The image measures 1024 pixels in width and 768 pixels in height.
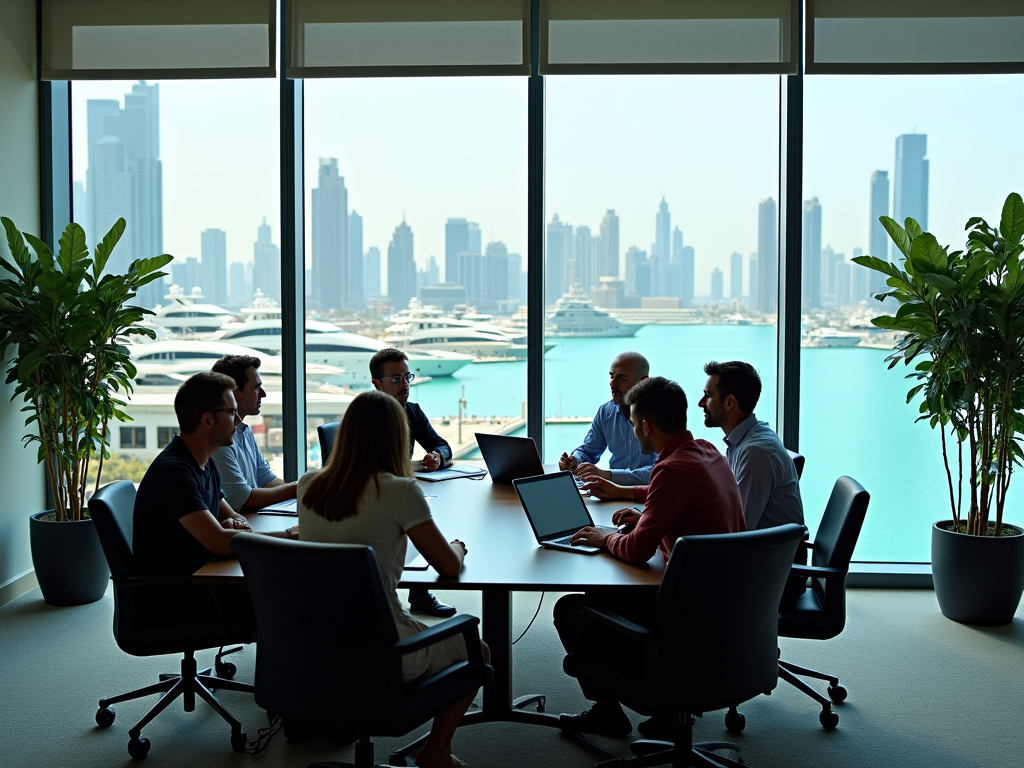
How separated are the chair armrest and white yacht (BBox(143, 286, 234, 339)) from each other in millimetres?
3644

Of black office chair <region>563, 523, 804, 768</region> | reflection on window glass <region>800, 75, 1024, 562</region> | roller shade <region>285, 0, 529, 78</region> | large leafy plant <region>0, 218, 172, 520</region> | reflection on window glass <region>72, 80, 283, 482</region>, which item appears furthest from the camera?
reflection on window glass <region>72, 80, 283, 482</region>

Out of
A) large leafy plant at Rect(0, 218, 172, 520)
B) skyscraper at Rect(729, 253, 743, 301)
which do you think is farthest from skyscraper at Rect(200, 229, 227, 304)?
skyscraper at Rect(729, 253, 743, 301)

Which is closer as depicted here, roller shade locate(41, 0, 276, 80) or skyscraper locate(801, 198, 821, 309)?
roller shade locate(41, 0, 276, 80)

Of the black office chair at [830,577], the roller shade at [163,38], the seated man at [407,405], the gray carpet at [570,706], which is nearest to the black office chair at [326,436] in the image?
the seated man at [407,405]

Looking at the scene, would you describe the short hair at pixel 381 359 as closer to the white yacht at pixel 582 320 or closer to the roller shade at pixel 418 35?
the white yacht at pixel 582 320

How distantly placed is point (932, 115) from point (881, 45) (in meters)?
0.86

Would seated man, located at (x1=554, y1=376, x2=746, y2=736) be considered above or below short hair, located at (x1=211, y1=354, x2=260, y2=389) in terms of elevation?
below

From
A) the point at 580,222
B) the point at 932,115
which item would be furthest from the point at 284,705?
the point at 932,115

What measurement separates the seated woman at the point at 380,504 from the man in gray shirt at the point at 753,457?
1.27m

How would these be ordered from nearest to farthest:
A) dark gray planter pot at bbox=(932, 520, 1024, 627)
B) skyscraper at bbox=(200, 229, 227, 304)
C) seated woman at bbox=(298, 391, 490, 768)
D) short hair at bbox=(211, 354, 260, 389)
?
1. seated woman at bbox=(298, 391, 490, 768)
2. short hair at bbox=(211, 354, 260, 389)
3. dark gray planter pot at bbox=(932, 520, 1024, 627)
4. skyscraper at bbox=(200, 229, 227, 304)

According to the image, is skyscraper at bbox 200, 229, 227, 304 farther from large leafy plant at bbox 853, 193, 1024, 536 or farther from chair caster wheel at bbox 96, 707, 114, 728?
large leafy plant at bbox 853, 193, 1024, 536

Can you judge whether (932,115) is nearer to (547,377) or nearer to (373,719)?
(547,377)

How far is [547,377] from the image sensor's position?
544cm

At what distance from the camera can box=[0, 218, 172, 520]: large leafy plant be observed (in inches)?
184
